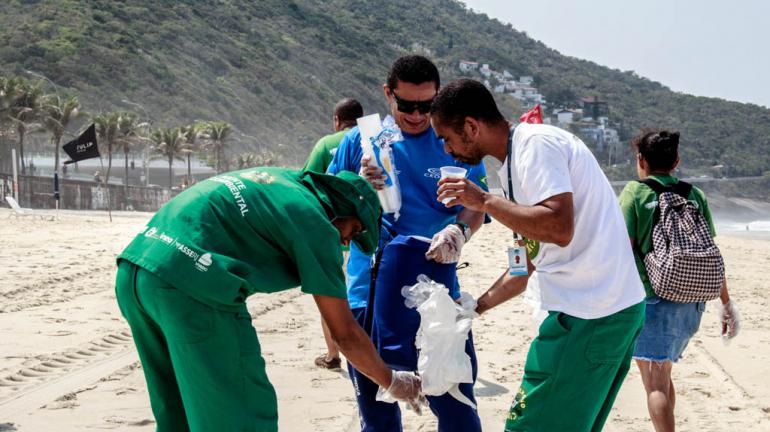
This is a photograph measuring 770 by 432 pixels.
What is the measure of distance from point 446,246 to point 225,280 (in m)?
1.22

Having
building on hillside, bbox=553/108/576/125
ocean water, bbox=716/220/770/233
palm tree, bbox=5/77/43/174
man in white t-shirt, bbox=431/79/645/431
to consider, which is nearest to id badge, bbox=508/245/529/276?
man in white t-shirt, bbox=431/79/645/431

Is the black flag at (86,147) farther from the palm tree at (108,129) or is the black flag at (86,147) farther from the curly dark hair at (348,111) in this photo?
the palm tree at (108,129)

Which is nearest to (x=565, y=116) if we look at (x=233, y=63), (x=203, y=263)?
(x=233, y=63)

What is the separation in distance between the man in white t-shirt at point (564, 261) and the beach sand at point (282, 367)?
2.37m

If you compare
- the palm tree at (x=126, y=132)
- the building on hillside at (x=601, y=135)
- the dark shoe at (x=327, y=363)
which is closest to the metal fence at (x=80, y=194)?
the palm tree at (x=126, y=132)

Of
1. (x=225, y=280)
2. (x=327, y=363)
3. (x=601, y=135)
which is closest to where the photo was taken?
(x=225, y=280)

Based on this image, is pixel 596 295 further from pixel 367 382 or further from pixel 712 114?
pixel 712 114

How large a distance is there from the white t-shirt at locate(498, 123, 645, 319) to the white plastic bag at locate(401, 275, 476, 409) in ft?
1.53

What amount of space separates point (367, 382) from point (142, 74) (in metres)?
84.6

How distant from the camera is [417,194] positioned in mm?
3771

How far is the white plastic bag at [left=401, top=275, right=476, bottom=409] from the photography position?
3.33 m

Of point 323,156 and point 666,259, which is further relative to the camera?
point 323,156

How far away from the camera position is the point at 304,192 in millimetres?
2760

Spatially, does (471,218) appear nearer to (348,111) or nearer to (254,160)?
(348,111)
